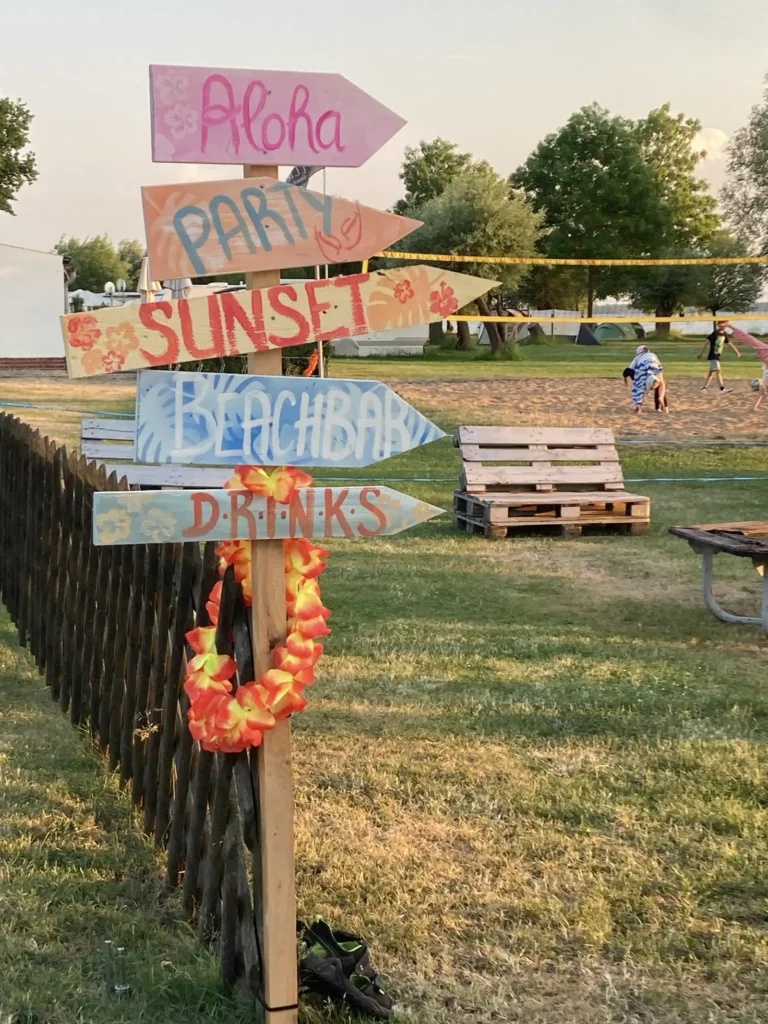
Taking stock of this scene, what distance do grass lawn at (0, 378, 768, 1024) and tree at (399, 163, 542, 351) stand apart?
4770 cm

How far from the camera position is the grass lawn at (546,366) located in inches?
1382

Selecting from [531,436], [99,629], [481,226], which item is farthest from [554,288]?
[99,629]

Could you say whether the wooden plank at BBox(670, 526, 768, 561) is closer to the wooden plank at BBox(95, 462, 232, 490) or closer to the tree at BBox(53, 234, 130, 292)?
the wooden plank at BBox(95, 462, 232, 490)

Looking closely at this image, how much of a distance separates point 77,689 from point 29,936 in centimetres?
206

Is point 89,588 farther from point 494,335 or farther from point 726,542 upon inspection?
point 494,335

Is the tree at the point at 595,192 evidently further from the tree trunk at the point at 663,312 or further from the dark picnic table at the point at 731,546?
the dark picnic table at the point at 731,546

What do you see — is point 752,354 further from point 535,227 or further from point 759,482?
Result: point 759,482

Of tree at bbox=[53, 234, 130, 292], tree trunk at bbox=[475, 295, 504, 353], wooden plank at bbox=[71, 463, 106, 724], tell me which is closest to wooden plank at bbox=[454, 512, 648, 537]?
wooden plank at bbox=[71, 463, 106, 724]

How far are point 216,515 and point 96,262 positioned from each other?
138 metres

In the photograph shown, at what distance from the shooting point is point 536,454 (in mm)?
11766

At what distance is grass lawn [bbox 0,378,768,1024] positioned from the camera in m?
3.11

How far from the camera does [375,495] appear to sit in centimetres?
286

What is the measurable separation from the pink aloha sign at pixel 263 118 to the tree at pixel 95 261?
127252 millimetres

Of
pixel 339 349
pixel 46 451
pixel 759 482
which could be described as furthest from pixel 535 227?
pixel 46 451
